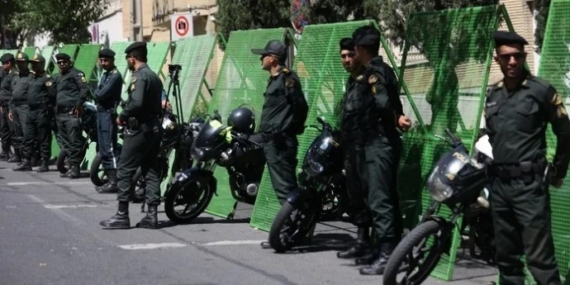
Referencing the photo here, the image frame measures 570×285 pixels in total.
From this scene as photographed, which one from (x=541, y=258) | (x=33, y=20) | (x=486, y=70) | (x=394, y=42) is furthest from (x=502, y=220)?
(x=33, y=20)

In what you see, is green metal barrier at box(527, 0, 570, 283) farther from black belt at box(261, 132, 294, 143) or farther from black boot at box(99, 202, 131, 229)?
black boot at box(99, 202, 131, 229)

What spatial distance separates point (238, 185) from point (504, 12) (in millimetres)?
4222

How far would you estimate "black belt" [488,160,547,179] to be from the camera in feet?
23.1

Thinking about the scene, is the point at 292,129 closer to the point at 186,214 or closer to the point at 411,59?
the point at 411,59

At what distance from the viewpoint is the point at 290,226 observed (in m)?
10.4

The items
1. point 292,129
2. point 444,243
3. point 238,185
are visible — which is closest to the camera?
point 444,243


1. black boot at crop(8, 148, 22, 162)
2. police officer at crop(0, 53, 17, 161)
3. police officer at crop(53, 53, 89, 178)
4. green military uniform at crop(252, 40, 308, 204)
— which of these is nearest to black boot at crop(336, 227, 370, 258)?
green military uniform at crop(252, 40, 308, 204)

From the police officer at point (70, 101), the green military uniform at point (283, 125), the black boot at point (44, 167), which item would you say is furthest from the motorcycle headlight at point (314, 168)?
the black boot at point (44, 167)

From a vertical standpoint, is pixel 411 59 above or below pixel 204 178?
above

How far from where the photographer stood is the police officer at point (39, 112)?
18422 millimetres

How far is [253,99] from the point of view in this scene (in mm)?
Result: 12938

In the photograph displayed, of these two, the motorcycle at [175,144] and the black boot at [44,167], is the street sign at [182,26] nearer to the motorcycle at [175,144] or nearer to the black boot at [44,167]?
the black boot at [44,167]

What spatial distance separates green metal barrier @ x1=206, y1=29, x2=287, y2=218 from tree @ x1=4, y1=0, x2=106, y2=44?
918 inches

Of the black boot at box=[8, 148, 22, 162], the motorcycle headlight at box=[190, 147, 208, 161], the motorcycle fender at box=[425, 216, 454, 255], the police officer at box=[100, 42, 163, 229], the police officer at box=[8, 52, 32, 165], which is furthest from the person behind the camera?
the black boot at box=[8, 148, 22, 162]
